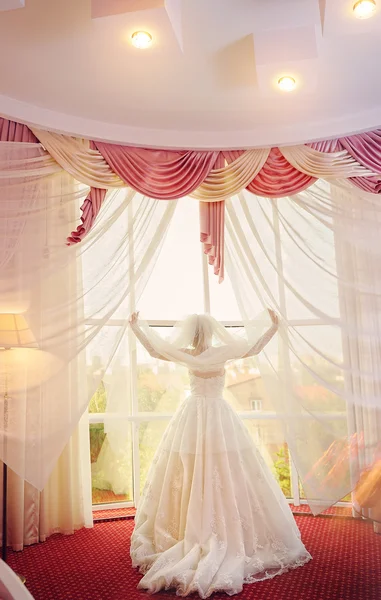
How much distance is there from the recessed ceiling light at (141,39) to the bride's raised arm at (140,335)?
1.55 meters

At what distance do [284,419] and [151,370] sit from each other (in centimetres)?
115

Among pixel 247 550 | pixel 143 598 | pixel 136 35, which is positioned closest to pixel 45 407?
pixel 143 598

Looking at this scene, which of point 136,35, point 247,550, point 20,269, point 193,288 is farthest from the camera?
point 193,288

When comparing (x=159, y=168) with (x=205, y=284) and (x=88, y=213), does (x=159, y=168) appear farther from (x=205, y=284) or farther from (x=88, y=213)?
(x=205, y=284)

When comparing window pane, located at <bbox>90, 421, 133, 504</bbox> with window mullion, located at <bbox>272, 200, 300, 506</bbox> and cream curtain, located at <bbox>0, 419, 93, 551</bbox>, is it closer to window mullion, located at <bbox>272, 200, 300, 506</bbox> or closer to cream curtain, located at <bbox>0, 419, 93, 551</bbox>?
cream curtain, located at <bbox>0, 419, 93, 551</bbox>

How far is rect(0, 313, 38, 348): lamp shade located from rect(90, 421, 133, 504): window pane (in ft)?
2.47

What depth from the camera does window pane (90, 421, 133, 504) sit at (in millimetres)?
3408

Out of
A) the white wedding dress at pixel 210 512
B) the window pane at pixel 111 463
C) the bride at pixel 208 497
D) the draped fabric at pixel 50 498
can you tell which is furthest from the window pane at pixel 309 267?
the draped fabric at pixel 50 498

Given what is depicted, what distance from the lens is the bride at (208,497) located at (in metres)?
2.81

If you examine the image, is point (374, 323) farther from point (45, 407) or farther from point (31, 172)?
point (31, 172)

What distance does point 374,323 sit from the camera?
11.6 feet

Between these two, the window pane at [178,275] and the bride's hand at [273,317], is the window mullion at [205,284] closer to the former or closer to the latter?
the window pane at [178,275]

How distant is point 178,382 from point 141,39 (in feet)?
7.20

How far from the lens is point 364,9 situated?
2.54m
